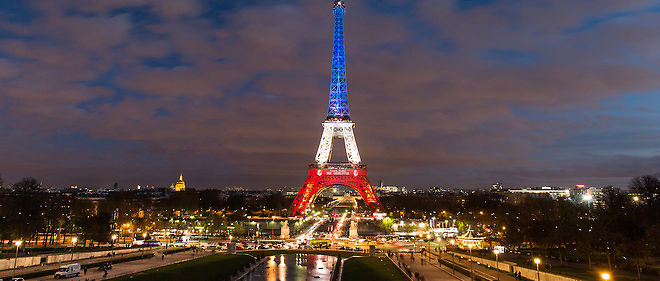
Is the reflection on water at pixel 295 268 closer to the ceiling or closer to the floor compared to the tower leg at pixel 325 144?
closer to the floor

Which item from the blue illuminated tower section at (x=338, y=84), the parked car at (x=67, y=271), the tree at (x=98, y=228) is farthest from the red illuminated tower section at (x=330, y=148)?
the parked car at (x=67, y=271)

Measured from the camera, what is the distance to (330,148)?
340 ft

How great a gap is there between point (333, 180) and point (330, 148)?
7.88m

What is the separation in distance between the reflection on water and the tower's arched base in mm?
40305

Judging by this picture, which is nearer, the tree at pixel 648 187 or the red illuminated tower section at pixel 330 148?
the tree at pixel 648 187

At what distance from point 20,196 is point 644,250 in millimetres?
71383

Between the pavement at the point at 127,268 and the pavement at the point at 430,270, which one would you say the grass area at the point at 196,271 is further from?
the pavement at the point at 430,270

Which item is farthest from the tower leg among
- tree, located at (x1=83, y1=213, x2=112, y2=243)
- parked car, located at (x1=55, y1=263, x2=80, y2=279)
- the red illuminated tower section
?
parked car, located at (x1=55, y1=263, x2=80, y2=279)

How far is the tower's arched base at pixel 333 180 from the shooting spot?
324 feet

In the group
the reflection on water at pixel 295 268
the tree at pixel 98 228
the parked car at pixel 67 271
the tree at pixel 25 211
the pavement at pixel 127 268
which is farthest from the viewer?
the tree at pixel 98 228

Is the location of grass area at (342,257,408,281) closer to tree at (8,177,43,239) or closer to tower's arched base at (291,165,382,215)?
tree at (8,177,43,239)

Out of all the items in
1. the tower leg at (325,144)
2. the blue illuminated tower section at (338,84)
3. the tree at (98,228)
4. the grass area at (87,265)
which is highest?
the blue illuminated tower section at (338,84)

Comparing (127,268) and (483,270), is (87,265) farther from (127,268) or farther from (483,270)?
(483,270)

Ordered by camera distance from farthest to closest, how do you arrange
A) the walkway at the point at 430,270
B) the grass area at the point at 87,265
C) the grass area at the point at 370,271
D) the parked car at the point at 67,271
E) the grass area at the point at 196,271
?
the walkway at the point at 430,270
the grass area at the point at 370,271
the grass area at the point at 87,265
the parked car at the point at 67,271
the grass area at the point at 196,271
